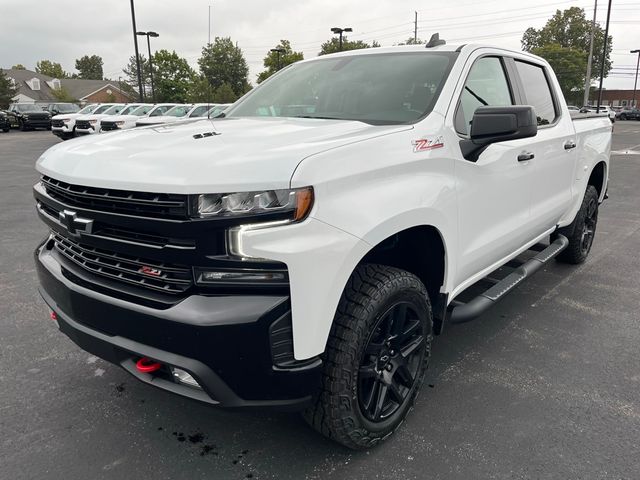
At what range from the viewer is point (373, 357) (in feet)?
7.66

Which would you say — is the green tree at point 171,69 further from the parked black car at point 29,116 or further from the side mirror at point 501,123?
the side mirror at point 501,123

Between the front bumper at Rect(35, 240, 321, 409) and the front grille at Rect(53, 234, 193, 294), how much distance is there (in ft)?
0.27

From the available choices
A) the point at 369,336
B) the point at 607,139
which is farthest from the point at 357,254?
the point at 607,139

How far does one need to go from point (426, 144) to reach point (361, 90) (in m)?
0.81

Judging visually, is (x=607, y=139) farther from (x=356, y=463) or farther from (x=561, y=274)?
(x=356, y=463)

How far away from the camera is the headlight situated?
1.80 meters

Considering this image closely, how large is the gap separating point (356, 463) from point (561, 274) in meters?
3.45

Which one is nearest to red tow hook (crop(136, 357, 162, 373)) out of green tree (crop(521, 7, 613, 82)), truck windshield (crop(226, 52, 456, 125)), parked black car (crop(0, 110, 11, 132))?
truck windshield (crop(226, 52, 456, 125))

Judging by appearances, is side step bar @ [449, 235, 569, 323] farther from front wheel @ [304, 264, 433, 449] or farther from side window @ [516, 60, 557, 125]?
side window @ [516, 60, 557, 125]

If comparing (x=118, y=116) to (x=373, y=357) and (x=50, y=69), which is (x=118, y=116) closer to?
(x=373, y=357)

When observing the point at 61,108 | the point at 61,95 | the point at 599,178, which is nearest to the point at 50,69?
the point at 61,95

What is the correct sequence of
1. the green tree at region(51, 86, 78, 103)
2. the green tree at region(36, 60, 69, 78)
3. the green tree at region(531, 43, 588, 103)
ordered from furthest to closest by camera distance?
the green tree at region(36, 60, 69, 78), the green tree at region(51, 86, 78, 103), the green tree at region(531, 43, 588, 103)

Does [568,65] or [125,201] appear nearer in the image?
[125,201]

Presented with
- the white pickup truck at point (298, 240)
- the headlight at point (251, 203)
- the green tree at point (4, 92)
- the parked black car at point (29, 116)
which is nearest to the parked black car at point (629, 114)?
the parked black car at point (29, 116)
